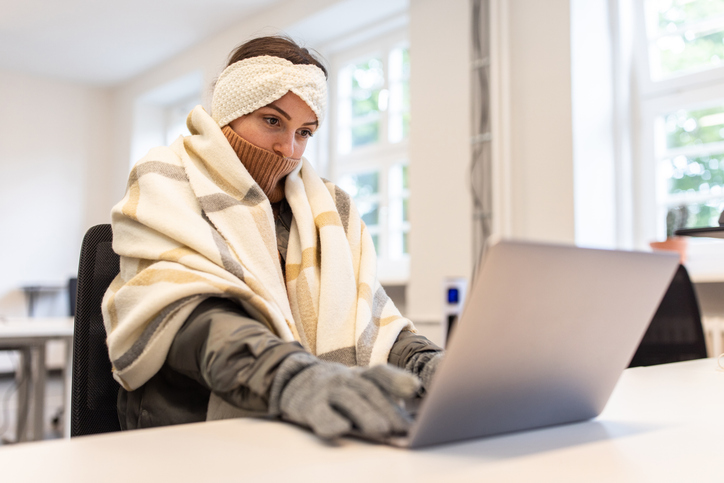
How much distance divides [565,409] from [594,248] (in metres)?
0.19

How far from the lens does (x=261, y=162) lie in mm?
1116

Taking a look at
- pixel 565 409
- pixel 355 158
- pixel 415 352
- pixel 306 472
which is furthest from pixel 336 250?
pixel 355 158

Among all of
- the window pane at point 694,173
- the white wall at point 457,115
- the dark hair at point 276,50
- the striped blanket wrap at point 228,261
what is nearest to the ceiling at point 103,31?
the white wall at point 457,115

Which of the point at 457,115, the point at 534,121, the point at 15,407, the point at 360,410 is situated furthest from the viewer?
the point at 15,407

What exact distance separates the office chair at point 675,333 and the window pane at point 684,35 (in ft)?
4.72

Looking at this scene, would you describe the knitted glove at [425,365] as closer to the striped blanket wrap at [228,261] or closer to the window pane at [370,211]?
the striped blanket wrap at [228,261]

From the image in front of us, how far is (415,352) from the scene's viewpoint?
96 centimetres

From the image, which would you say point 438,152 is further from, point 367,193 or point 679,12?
point 679,12

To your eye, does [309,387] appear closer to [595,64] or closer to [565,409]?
[565,409]

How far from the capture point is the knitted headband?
43.9 inches

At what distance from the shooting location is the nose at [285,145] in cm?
113

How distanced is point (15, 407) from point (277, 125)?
467 centimetres

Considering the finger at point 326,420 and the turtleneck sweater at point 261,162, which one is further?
the turtleneck sweater at point 261,162

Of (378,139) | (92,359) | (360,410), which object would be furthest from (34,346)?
(360,410)
